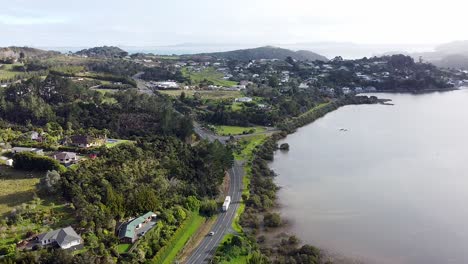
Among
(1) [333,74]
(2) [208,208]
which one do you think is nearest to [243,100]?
(2) [208,208]

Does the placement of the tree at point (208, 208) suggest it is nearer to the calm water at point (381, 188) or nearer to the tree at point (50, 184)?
the calm water at point (381, 188)

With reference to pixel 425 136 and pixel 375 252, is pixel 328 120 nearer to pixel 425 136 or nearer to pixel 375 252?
pixel 425 136

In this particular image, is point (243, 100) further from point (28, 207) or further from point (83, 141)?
point (28, 207)

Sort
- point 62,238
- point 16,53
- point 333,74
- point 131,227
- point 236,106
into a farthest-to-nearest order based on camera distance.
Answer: point 333,74 → point 16,53 → point 236,106 → point 131,227 → point 62,238

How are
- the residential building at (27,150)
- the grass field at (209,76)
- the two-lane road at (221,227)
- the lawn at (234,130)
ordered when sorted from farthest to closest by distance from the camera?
the grass field at (209,76)
the lawn at (234,130)
the residential building at (27,150)
the two-lane road at (221,227)

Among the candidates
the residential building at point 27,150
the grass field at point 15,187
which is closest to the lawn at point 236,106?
the residential building at point 27,150
